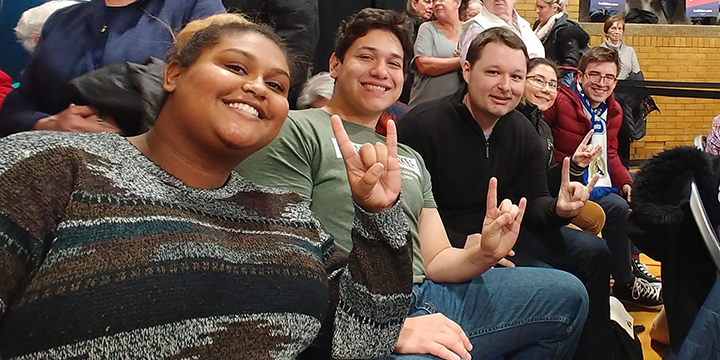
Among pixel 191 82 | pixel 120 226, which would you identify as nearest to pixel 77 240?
pixel 120 226

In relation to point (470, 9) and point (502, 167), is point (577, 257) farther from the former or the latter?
point (470, 9)

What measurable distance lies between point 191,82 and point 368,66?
0.67m

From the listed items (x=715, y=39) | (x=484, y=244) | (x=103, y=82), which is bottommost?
(x=715, y=39)

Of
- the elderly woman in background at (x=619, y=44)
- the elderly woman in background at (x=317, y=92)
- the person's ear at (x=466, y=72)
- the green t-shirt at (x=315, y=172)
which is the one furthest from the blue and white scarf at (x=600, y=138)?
the elderly woman in background at (x=619, y=44)

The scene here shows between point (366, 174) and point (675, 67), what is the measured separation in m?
7.14

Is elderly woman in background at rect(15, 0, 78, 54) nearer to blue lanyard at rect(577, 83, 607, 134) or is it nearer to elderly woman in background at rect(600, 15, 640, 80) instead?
blue lanyard at rect(577, 83, 607, 134)

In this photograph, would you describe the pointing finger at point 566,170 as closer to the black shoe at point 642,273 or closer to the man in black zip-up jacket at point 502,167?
the man in black zip-up jacket at point 502,167

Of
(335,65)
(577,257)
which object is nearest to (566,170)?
(577,257)

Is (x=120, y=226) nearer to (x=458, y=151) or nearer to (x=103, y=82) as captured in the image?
(x=103, y=82)

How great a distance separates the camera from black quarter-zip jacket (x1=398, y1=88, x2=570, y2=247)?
1784 mm

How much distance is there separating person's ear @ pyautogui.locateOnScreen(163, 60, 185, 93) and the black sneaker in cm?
239

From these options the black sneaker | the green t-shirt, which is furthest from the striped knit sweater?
the black sneaker

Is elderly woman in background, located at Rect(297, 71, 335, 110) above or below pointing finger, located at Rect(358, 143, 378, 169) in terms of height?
below

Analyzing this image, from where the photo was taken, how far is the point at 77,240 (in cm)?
71
